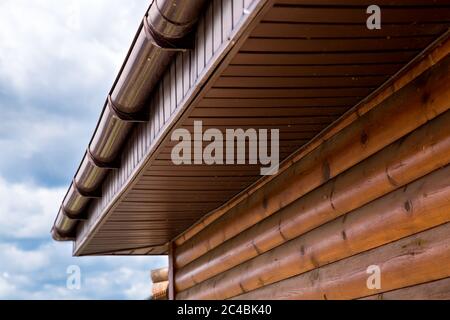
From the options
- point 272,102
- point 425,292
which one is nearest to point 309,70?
point 272,102

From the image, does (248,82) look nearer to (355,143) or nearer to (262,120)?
(262,120)

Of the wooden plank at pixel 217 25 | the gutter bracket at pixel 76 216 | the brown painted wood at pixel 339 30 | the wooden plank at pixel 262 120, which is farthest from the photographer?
the gutter bracket at pixel 76 216

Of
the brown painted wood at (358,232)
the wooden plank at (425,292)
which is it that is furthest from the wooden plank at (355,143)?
the wooden plank at (425,292)

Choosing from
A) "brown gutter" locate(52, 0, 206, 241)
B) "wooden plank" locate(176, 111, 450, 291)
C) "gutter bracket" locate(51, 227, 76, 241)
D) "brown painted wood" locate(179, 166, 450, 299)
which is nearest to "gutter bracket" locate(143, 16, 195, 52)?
"brown gutter" locate(52, 0, 206, 241)

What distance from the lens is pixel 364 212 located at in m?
4.09

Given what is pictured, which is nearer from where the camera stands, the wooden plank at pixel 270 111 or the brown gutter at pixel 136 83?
the brown gutter at pixel 136 83

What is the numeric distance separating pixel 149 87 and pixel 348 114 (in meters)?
1.26

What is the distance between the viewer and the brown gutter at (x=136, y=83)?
3635mm

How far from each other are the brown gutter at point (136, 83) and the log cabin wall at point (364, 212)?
115cm

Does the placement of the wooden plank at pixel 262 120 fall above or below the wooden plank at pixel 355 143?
above

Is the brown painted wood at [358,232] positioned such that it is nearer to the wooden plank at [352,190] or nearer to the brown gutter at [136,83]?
the wooden plank at [352,190]

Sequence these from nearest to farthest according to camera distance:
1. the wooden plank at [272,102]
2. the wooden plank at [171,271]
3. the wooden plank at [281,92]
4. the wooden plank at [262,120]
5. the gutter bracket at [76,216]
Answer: the wooden plank at [281,92] < the wooden plank at [272,102] < the wooden plank at [262,120] < the gutter bracket at [76,216] < the wooden plank at [171,271]

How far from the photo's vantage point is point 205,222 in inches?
281
